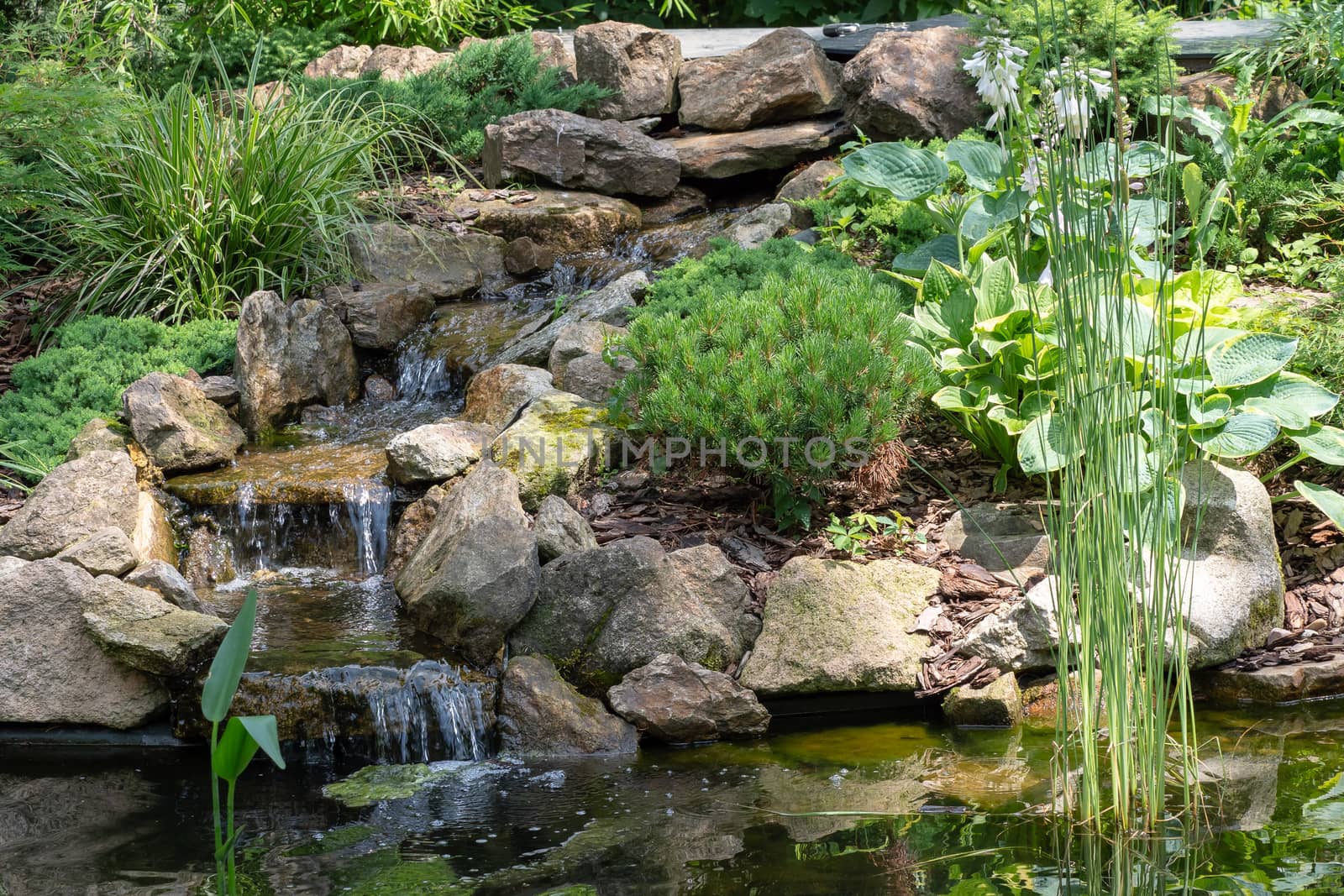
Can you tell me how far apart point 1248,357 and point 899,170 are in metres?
1.49

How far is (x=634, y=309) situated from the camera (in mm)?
5262

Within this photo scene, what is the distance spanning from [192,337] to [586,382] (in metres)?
2.06

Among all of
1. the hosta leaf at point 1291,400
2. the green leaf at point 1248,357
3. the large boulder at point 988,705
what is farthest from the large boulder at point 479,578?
the hosta leaf at point 1291,400

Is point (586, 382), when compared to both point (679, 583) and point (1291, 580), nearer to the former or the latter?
point (679, 583)

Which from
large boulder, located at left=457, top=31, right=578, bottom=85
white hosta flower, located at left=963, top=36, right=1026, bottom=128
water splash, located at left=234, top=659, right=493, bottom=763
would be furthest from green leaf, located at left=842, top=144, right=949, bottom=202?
large boulder, located at left=457, top=31, right=578, bottom=85

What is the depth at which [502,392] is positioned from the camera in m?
5.05

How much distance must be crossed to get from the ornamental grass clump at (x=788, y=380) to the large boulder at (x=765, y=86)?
3.88 m

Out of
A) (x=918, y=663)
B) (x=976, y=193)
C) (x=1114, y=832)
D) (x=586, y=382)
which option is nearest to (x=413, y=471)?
(x=586, y=382)

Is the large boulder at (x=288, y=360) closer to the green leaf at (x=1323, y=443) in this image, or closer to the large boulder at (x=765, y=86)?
the large boulder at (x=765, y=86)

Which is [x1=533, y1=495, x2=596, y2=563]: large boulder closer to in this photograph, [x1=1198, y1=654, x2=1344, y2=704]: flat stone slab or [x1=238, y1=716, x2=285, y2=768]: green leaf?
[x1=1198, y1=654, x2=1344, y2=704]: flat stone slab

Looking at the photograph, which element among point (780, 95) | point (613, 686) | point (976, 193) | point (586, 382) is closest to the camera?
point (613, 686)

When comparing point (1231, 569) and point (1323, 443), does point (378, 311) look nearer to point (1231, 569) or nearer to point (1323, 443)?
point (1231, 569)

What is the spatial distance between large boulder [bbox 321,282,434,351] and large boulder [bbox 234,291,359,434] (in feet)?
0.40

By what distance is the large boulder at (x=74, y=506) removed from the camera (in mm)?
4203
